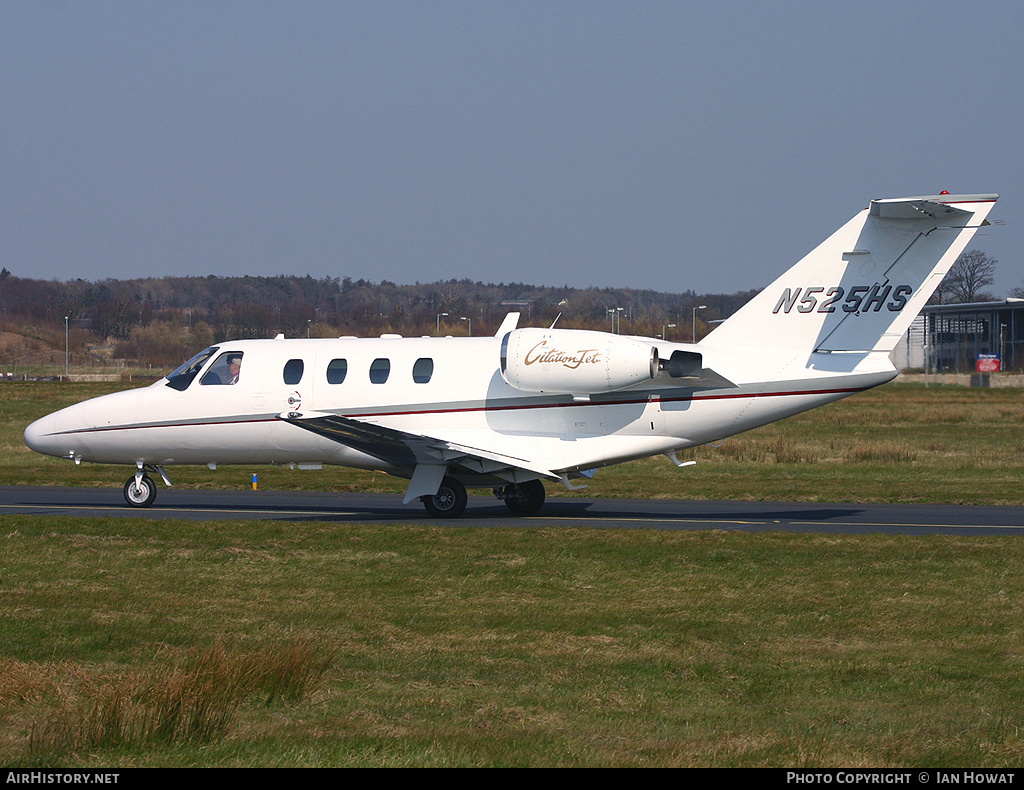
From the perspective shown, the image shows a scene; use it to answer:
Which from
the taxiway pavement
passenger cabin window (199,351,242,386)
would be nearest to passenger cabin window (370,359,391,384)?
the taxiway pavement

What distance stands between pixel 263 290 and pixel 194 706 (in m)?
177

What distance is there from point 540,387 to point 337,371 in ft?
13.4

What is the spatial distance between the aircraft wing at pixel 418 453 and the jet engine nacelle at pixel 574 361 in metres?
1.40

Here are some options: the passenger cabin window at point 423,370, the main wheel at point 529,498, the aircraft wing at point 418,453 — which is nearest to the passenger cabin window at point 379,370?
the passenger cabin window at point 423,370

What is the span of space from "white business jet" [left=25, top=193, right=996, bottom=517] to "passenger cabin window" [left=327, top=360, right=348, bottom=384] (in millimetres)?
26

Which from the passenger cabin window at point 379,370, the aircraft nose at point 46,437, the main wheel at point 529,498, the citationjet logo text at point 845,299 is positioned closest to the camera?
the citationjet logo text at point 845,299

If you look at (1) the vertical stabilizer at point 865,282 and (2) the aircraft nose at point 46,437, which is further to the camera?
(2) the aircraft nose at point 46,437

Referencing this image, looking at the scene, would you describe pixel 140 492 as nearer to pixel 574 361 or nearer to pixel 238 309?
pixel 574 361

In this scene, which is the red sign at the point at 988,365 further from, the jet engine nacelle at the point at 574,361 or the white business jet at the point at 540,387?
the jet engine nacelle at the point at 574,361

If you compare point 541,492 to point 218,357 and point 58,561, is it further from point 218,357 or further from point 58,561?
point 58,561

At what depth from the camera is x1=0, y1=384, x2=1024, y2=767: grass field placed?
23.8 feet

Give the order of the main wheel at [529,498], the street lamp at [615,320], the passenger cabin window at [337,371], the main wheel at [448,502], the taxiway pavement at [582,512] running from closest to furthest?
the taxiway pavement at [582,512] < the main wheel at [448,502] < the passenger cabin window at [337,371] < the main wheel at [529,498] < the street lamp at [615,320]

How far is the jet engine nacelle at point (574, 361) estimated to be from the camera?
63.1ft
